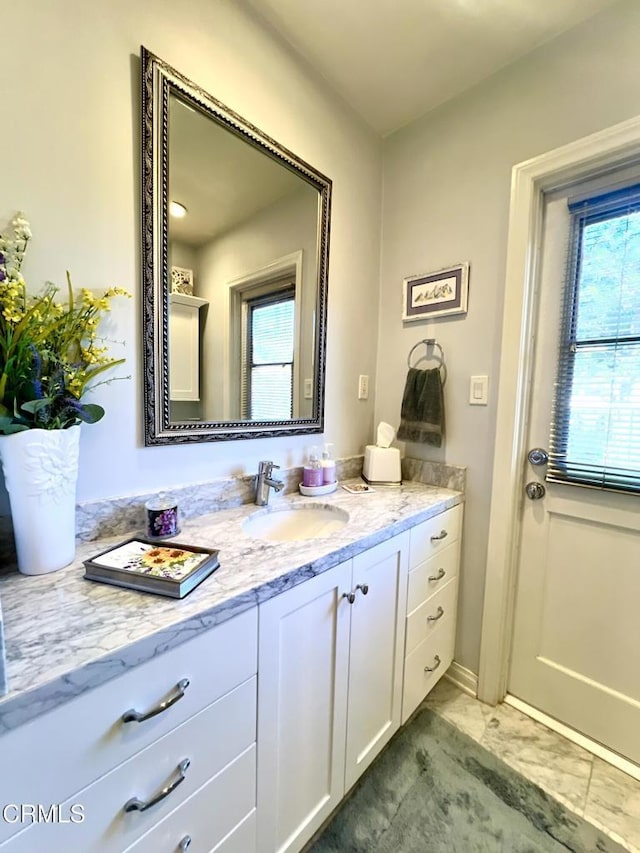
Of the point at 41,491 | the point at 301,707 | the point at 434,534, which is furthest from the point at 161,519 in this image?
the point at 434,534

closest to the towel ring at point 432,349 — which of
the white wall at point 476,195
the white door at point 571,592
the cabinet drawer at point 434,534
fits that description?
the white wall at point 476,195

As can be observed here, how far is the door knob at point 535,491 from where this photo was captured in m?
1.39

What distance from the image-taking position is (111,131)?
0.90 metres

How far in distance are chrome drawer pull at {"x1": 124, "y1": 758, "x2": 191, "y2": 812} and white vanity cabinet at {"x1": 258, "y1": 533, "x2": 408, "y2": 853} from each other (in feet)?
0.56

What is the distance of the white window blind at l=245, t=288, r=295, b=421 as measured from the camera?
4.26ft

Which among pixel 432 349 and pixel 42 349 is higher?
pixel 432 349

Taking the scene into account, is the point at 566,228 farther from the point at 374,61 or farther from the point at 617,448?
the point at 374,61

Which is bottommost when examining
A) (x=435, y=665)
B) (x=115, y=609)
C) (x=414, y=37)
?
(x=435, y=665)

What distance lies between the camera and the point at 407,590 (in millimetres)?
1203

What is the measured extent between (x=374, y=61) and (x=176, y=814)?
2246 mm

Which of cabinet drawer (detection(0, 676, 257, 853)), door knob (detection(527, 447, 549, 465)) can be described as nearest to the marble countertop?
cabinet drawer (detection(0, 676, 257, 853))

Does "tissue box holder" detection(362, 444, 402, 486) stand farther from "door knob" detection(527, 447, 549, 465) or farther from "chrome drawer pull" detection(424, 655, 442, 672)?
"chrome drawer pull" detection(424, 655, 442, 672)

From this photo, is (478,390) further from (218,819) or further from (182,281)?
(218,819)

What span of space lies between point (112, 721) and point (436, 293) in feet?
5.52
